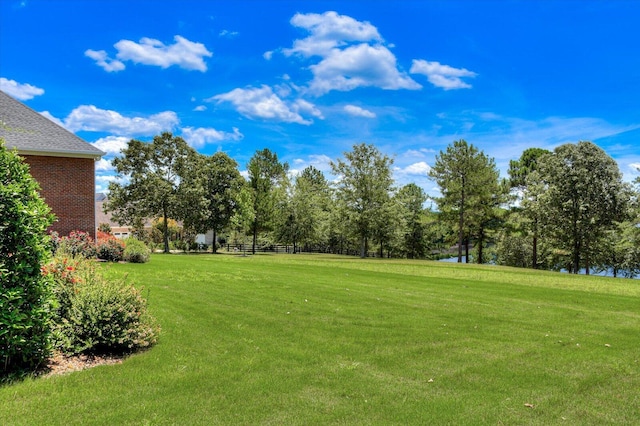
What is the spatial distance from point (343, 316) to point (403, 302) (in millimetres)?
2707

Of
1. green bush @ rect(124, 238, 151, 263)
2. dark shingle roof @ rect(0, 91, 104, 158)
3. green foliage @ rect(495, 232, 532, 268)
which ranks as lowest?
green foliage @ rect(495, 232, 532, 268)

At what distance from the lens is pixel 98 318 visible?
19.1ft

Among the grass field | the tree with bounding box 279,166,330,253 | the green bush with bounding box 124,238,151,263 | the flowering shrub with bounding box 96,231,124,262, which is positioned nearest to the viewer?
the grass field

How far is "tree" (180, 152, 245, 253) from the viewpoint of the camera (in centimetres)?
3956

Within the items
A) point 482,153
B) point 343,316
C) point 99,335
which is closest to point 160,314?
point 99,335

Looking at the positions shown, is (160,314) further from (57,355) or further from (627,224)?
(627,224)

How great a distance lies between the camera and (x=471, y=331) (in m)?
7.98

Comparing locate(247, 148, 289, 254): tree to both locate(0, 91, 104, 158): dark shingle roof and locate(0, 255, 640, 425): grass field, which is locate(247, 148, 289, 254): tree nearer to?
locate(0, 91, 104, 158): dark shingle roof

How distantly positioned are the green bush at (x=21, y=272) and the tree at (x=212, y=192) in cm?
3506

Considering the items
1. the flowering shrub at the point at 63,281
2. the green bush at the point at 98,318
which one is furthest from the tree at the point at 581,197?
the flowering shrub at the point at 63,281

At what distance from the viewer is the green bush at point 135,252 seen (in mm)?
17578

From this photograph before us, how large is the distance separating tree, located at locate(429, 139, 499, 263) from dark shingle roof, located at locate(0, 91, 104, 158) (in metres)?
31.4

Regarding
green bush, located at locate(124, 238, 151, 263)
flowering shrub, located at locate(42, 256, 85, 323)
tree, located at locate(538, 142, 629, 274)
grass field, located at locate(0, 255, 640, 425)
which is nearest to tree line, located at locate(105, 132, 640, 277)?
tree, located at locate(538, 142, 629, 274)

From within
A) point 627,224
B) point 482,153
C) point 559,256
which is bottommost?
point 559,256
